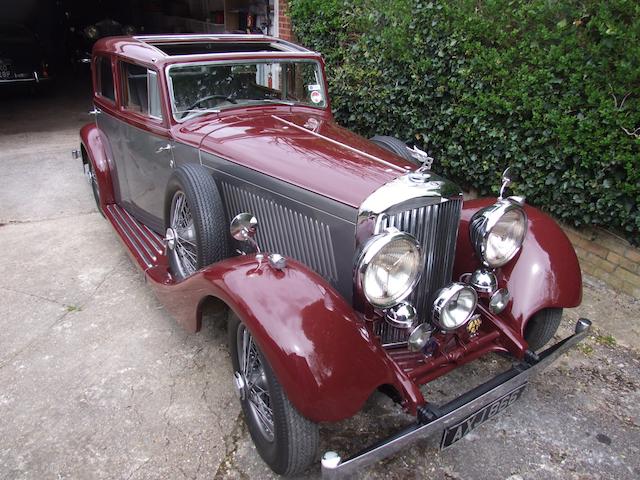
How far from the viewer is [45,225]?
4691 mm

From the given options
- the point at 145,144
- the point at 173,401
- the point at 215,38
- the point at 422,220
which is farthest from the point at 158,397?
the point at 215,38

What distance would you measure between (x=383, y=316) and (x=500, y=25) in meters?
3.03

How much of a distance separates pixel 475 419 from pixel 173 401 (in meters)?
1.57

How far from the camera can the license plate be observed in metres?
1.95

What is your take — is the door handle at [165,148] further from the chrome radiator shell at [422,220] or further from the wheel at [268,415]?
the chrome radiator shell at [422,220]

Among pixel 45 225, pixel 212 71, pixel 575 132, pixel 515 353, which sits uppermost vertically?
pixel 212 71

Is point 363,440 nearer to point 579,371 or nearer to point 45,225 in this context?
point 579,371

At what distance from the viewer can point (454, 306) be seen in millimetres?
2158

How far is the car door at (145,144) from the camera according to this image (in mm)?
3299

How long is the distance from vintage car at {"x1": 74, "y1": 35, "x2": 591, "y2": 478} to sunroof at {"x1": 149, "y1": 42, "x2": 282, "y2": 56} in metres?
0.10

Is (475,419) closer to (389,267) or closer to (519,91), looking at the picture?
(389,267)

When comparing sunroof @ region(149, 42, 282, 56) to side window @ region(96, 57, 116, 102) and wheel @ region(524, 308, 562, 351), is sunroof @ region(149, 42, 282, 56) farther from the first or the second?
wheel @ region(524, 308, 562, 351)

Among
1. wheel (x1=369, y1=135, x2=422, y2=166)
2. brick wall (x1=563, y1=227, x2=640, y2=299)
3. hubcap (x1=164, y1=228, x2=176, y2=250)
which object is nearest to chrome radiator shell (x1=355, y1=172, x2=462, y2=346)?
wheel (x1=369, y1=135, x2=422, y2=166)

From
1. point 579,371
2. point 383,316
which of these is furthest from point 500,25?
point 383,316
